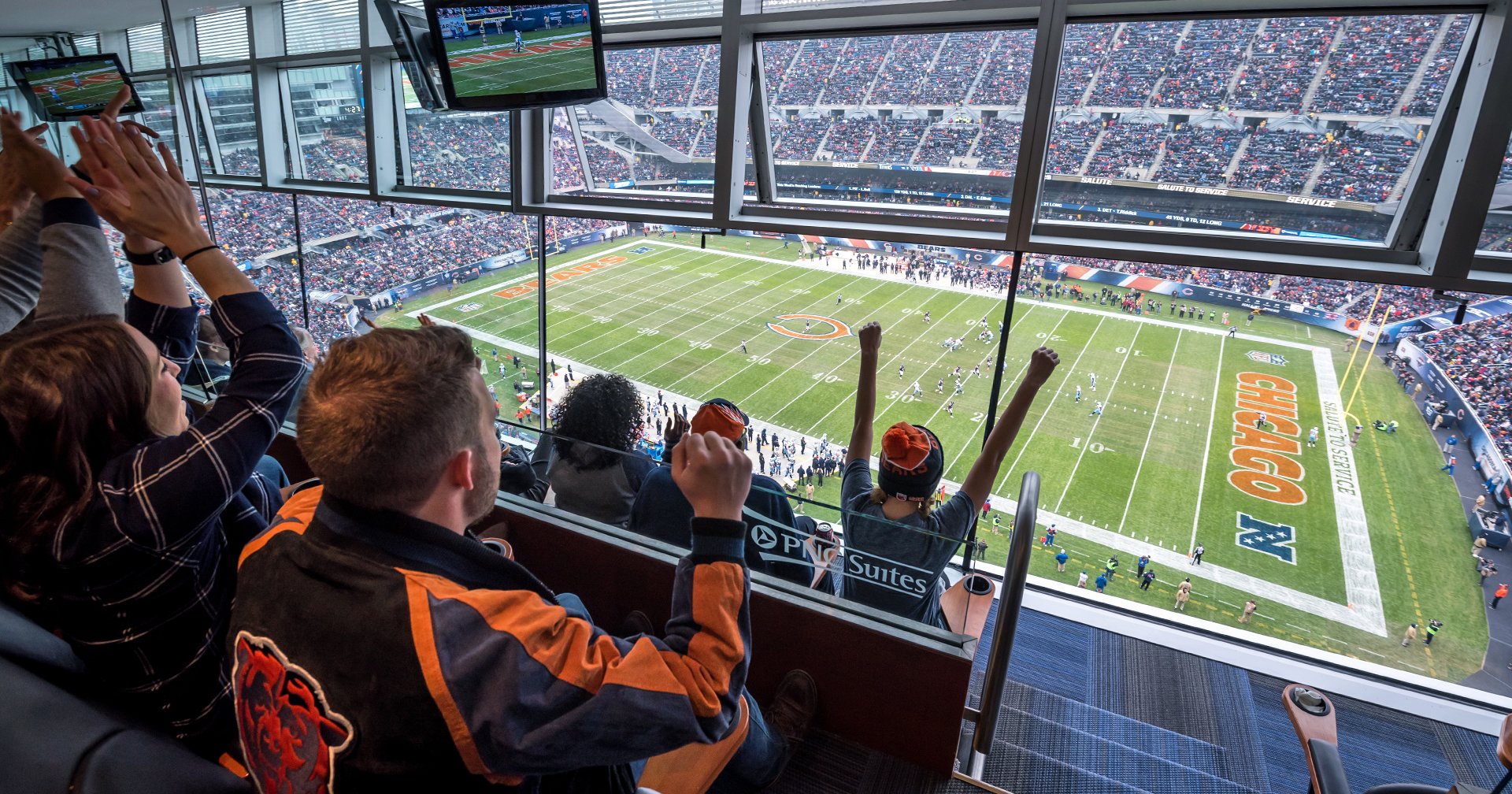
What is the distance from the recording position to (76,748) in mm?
812

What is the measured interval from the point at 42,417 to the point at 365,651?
0.71m

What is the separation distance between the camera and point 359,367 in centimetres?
85

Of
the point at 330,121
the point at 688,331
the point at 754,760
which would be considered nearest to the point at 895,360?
the point at 688,331

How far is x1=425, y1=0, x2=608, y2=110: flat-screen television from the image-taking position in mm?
3201

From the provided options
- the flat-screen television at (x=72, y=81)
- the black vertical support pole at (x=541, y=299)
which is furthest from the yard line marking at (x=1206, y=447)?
the flat-screen television at (x=72, y=81)

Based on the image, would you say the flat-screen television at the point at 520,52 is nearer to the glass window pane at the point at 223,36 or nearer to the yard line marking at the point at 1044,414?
the glass window pane at the point at 223,36

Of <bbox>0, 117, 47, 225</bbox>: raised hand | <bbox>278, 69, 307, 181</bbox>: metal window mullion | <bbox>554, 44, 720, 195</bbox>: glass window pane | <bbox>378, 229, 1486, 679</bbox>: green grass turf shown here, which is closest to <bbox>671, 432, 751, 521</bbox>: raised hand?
<bbox>0, 117, 47, 225</bbox>: raised hand

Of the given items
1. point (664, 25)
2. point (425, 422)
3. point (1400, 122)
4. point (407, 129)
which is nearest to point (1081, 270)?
point (1400, 122)

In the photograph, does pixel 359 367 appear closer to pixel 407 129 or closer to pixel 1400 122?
pixel 1400 122

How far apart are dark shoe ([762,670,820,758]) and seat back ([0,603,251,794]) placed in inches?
43.3

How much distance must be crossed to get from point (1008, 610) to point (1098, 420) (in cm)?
1768

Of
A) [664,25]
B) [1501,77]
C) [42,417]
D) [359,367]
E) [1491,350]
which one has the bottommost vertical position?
[1491,350]

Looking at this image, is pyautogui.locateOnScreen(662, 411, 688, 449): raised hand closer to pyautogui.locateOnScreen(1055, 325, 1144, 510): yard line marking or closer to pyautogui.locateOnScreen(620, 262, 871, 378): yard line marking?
pyautogui.locateOnScreen(1055, 325, 1144, 510): yard line marking

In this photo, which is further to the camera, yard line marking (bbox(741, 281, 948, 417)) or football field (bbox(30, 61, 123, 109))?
yard line marking (bbox(741, 281, 948, 417))
